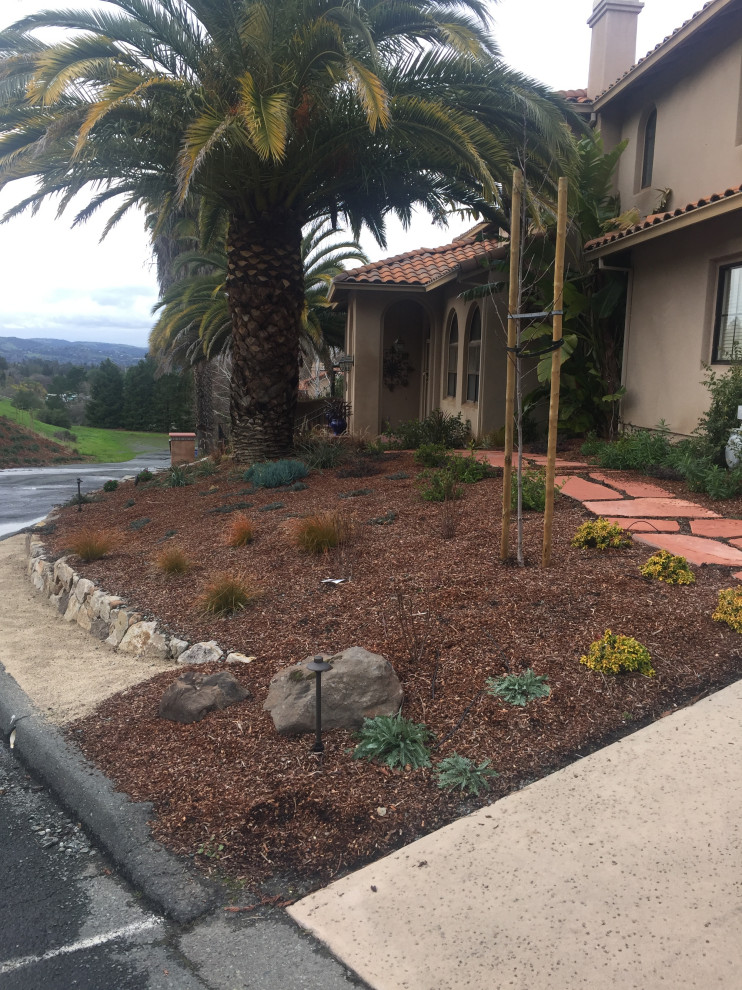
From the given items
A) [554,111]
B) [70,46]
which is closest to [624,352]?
[554,111]

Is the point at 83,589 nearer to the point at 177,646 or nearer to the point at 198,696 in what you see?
the point at 177,646

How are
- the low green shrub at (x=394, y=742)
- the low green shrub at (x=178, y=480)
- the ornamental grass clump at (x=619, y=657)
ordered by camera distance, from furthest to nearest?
1. the low green shrub at (x=178, y=480)
2. the ornamental grass clump at (x=619, y=657)
3. the low green shrub at (x=394, y=742)

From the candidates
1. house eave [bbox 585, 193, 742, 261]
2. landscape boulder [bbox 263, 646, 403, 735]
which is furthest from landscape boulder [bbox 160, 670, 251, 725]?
house eave [bbox 585, 193, 742, 261]

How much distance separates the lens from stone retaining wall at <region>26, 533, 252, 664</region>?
541cm

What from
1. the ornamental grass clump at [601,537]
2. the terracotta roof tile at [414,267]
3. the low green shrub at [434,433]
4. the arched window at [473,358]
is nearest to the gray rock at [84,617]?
the ornamental grass clump at [601,537]

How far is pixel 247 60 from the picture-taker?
31.6ft

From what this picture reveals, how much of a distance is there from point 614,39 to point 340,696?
1519 centimetres

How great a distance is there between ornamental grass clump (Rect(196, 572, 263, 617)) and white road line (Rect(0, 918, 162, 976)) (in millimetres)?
2882

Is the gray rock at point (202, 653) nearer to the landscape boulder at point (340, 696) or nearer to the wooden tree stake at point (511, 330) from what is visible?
the landscape boulder at point (340, 696)

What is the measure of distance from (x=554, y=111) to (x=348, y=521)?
614cm

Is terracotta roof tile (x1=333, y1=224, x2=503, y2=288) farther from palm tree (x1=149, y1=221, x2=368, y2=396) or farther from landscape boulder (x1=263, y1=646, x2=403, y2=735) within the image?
landscape boulder (x1=263, y1=646, x2=403, y2=735)

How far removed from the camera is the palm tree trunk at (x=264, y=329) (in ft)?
36.7

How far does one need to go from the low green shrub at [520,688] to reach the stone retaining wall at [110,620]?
5.42 feet

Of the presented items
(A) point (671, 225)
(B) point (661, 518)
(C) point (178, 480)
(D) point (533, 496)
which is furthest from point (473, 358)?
(B) point (661, 518)
